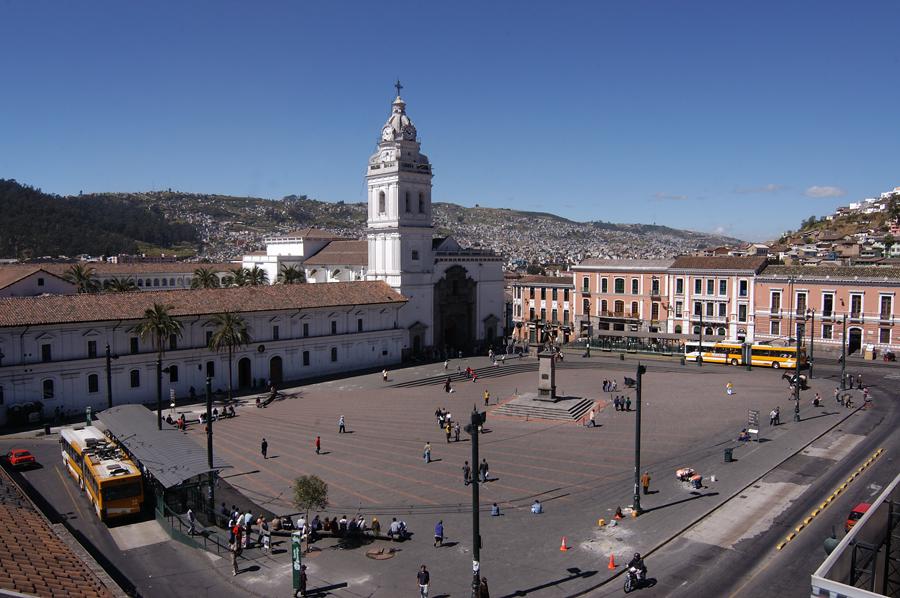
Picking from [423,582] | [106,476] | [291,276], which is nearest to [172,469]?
[106,476]

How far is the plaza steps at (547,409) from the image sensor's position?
139 feet

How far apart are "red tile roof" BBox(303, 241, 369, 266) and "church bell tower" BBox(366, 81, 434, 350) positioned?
8.60 meters

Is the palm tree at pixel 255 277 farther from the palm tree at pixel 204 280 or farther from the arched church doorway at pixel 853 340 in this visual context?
the arched church doorway at pixel 853 340

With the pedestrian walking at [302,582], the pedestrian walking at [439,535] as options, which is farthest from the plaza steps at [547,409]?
the pedestrian walking at [302,582]

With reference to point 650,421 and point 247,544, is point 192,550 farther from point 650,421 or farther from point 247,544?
point 650,421

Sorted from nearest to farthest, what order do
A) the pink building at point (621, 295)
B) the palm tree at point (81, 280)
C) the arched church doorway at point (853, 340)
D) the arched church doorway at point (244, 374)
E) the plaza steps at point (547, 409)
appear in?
the plaza steps at point (547, 409) < the arched church doorway at point (244, 374) < the arched church doorway at point (853, 340) < the palm tree at point (81, 280) < the pink building at point (621, 295)

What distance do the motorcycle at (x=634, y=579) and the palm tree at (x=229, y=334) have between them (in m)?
33.0

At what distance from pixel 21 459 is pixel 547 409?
28.2 meters

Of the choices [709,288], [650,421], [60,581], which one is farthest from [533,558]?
[709,288]

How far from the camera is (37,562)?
55.2ft

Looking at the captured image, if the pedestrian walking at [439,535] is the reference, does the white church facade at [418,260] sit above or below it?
above

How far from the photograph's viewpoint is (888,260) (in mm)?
→ 75750

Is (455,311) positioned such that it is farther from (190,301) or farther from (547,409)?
(547,409)

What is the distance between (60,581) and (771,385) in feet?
154
